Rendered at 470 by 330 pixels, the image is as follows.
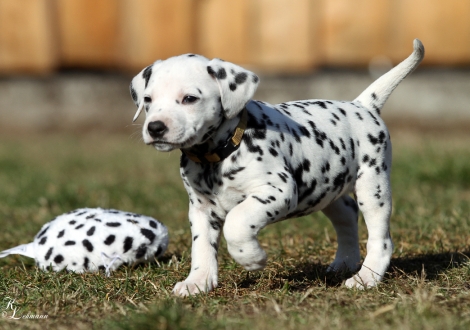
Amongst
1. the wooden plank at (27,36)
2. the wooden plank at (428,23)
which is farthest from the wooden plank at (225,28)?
the wooden plank at (27,36)

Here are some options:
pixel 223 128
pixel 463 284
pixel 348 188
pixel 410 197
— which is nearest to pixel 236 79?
pixel 223 128

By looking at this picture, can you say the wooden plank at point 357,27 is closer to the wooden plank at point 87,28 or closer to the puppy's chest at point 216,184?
the wooden plank at point 87,28

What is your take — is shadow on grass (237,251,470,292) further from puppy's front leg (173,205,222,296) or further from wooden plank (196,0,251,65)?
wooden plank (196,0,251,65)

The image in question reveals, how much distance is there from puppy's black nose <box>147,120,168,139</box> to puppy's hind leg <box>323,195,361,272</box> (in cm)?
147

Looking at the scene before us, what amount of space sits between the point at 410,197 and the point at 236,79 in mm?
3486

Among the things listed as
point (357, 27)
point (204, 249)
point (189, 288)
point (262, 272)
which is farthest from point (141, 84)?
point (357, 27)

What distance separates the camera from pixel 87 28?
438 inches

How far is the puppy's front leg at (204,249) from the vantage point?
13.3 feet

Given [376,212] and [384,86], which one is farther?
[384,86]

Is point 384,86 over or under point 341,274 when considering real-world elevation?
over

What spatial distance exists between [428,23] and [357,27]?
3.33ft

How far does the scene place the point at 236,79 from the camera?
3906mm

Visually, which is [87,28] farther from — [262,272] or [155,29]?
[262,272]

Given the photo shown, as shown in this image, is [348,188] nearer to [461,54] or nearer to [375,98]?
[375,98]
